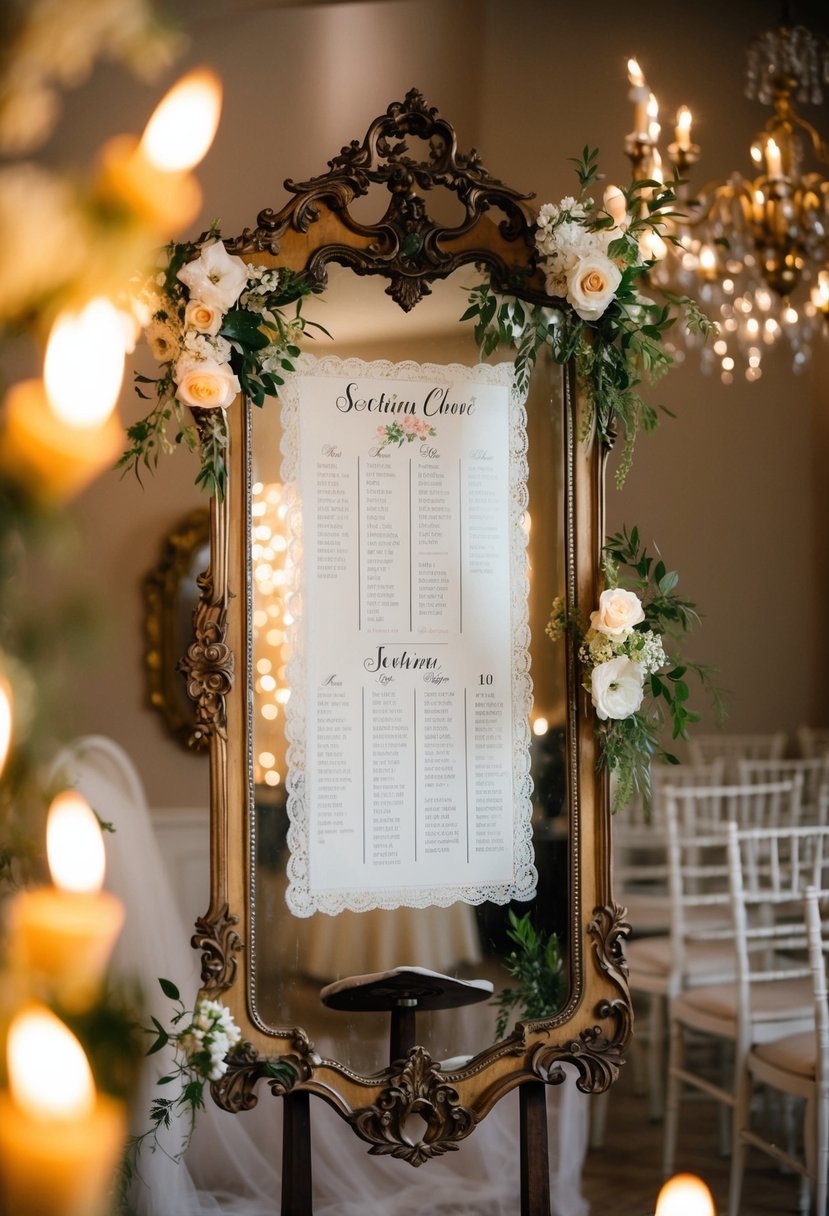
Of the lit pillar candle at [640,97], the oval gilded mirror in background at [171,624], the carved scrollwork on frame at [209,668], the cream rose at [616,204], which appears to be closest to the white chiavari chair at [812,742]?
the oval gilded mirror in background at [171,624]

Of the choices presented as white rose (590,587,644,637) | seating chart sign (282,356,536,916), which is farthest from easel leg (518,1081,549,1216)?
white rose (590,587,644,637)

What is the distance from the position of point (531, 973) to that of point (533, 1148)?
322 mm

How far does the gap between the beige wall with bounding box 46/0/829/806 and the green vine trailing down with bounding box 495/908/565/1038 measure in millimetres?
2423

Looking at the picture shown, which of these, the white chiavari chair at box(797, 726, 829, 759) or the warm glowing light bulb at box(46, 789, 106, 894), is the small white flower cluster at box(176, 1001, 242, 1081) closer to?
the warm glowing light bulb at box(46, 789, 106, 894)

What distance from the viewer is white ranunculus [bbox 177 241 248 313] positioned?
200 centimetres

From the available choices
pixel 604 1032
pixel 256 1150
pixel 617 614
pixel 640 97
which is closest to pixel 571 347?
pixel 617 614

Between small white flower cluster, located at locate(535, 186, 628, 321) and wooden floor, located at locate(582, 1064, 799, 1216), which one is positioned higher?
small white flower cluster, located at locate(535, 186, 628, 321)

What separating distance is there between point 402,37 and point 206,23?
0.90 metres

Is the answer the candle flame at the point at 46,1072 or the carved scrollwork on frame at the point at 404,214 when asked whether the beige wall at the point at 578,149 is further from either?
the candle flame at the point at 46,1072

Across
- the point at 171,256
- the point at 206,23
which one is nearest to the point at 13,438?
the point at 171,256

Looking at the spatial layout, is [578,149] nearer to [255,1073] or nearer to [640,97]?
[640,97]

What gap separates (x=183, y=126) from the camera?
0.44m

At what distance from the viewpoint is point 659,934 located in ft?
16.0

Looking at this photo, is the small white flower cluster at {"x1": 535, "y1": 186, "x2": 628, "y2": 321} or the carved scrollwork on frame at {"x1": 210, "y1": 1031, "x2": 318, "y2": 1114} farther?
the small white flower cluster at {"x1": 535, "y1": 186, "x2": 628, "y2": 321}
